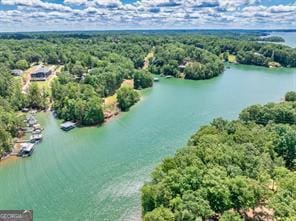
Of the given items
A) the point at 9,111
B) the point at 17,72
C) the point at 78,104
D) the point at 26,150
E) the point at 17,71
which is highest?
the point at 78,104

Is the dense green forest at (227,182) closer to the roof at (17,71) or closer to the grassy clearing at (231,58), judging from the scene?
the roof at (17,71)

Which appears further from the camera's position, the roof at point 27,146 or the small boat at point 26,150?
the roof at point 27,146

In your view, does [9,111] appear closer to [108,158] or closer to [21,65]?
[108,158]

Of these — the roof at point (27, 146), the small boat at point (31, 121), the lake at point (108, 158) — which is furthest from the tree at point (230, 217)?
the small boat at point (31, 121)

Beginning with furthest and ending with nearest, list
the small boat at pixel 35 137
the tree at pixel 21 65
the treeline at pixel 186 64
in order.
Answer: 1. the tree at pixel 21 65
2. the treeline at pixel 186 64
3. the small boat at pixel 35 137

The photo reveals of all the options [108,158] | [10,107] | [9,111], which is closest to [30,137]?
[9,111]

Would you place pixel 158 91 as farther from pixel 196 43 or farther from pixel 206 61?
pixel 196 43

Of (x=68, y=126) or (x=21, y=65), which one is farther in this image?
(x=21, y=65)

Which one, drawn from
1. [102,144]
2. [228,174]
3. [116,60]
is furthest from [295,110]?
[116,60]
